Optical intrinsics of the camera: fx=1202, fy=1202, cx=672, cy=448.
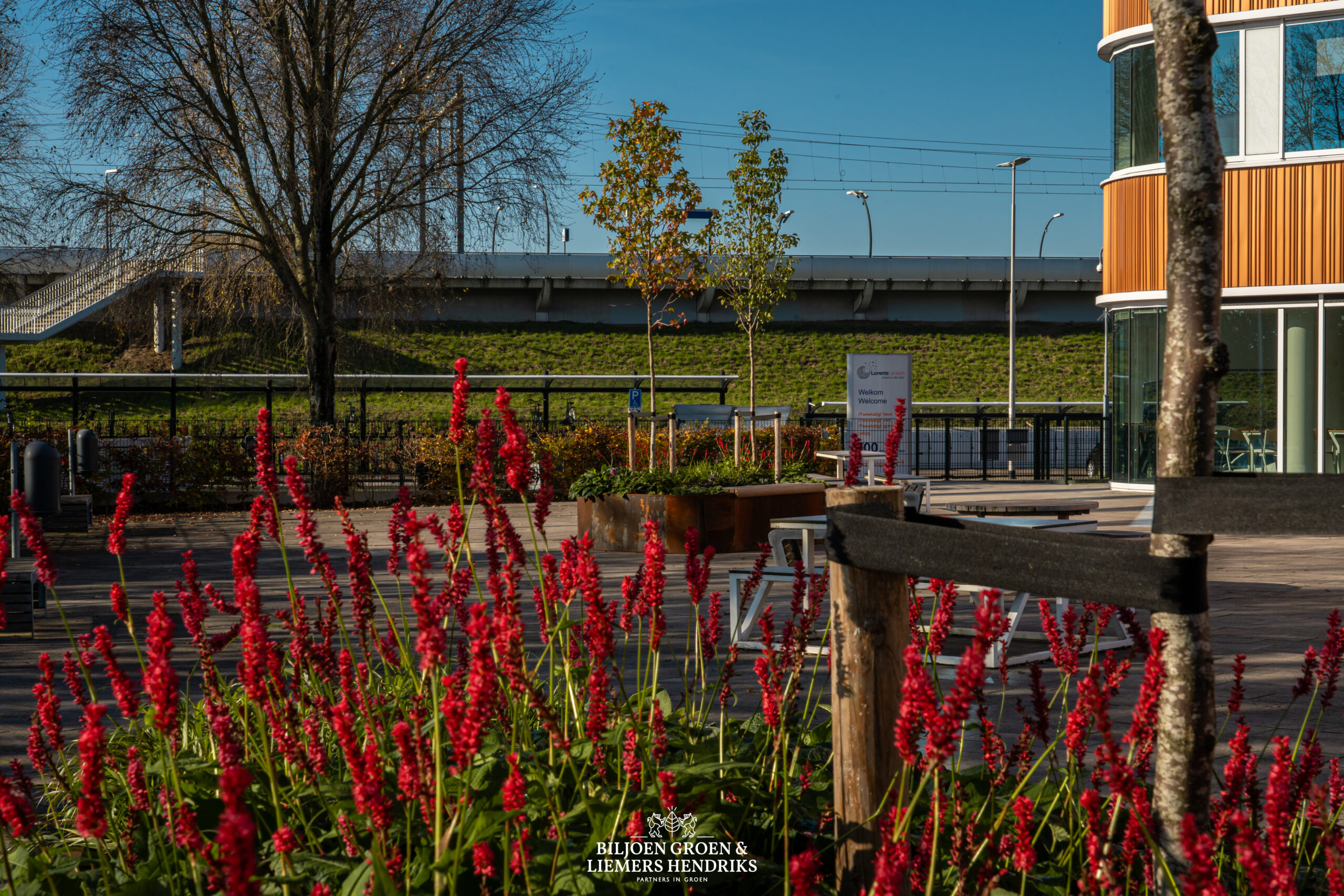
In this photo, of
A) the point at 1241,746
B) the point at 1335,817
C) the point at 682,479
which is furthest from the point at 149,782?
the point at 682,479

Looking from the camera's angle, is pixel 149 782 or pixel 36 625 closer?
pixel 149 782

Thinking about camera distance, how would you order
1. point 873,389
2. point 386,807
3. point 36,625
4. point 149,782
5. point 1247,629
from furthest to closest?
point 873,389 < point 36,625 < point 1247,629 < point 149,782 < point 386,807

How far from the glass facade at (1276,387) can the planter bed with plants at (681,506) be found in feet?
19.5

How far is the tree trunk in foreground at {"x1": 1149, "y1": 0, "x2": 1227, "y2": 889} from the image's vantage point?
223 cm

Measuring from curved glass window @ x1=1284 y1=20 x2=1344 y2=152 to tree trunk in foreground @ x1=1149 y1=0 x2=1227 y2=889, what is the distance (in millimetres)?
15396

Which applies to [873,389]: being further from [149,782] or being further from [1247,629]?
[149,782]

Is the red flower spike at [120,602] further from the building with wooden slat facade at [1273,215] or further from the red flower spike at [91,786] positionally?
the building with wooden slat facade at [1273,215]

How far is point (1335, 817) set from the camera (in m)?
2.57

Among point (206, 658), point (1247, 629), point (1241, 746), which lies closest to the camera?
point (1241, 746)

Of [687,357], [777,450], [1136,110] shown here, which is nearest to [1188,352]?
[777,450]

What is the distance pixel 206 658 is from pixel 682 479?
9304mm

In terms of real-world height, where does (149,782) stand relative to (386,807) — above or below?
below

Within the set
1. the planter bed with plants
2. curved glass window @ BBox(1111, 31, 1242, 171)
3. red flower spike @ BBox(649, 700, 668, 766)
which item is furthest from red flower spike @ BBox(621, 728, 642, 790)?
curved glass window @ BBox(1111, 31, 1242, 171)

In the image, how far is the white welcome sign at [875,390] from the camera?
18.4 m
